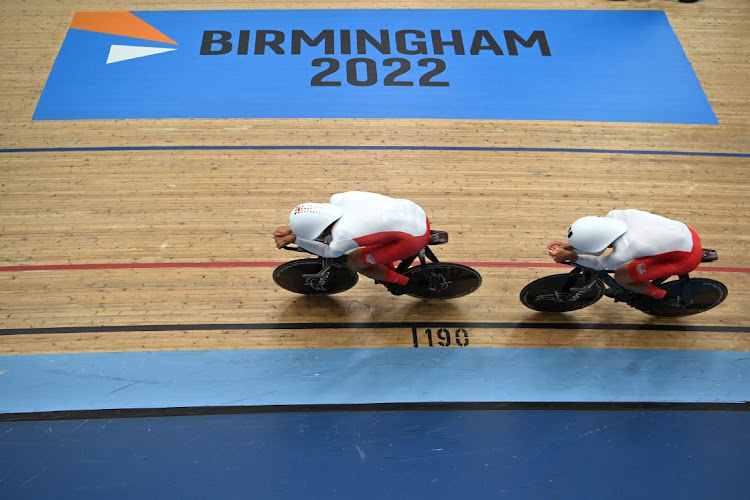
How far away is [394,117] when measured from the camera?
18.3 ft

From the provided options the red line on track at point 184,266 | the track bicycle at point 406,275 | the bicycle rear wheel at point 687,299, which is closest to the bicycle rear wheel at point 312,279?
the track bicycle at point 406,275

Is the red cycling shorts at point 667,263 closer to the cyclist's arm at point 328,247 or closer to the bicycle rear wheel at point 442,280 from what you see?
the bicycle rear wheel at point 442,280

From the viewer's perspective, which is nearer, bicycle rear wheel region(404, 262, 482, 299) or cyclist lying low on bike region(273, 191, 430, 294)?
cyclist lying low on bike region(273, 191, 430, 294)

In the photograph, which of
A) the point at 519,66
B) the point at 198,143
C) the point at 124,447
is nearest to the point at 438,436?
the point at 124,447

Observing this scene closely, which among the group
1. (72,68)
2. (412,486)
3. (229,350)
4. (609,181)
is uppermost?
(72,68)

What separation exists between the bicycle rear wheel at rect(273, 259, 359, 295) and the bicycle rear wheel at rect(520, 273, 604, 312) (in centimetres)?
118

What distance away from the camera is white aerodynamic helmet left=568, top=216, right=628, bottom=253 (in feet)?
10.9

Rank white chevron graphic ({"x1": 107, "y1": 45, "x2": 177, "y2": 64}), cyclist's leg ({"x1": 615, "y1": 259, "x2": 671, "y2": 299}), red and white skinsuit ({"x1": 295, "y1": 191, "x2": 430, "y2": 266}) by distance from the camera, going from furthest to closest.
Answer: white chevron graphic ({"x1": 107, "y1": 45, "x2": 177, "y2": 64})
cyclist's leg ({"x1": 615, "y1": 259, "x2": 671, "y2": 299})
red and white skinsuit ({"x1": 295, "y1": 191, "x2": 430, "y2": 266})

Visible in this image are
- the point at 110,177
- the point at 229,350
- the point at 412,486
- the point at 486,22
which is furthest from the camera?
the point at 486,22

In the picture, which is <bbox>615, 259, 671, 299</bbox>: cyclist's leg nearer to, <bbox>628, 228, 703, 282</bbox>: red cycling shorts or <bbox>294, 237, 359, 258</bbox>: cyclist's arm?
<bbox>628, 228, 703, 282</bbox>: red cycling shorts

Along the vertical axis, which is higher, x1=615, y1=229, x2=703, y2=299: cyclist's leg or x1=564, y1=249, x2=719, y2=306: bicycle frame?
x1=615, y1=229, x2=703, y2=299: cyclist's leg

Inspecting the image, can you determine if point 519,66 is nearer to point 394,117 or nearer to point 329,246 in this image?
point 394,117

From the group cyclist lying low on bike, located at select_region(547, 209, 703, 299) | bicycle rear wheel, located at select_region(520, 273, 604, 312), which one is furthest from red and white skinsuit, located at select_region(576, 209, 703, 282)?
bicycle rear wheel, located at select_region(520, 273, 604, 312)

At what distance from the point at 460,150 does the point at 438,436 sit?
2670 mm
